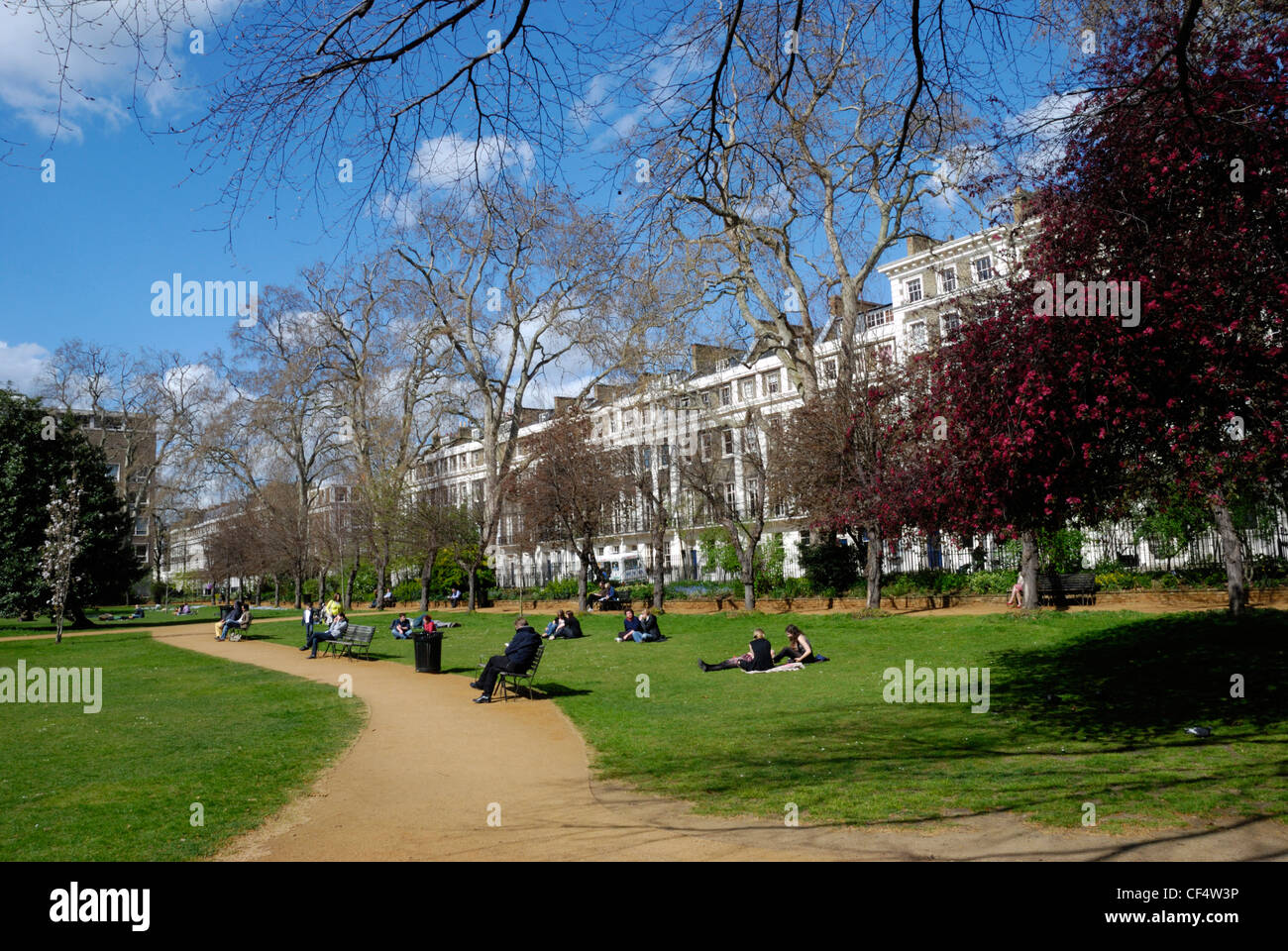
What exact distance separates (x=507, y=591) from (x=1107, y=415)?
42804mm

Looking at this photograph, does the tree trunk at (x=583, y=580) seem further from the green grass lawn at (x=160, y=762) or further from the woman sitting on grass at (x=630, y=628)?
the green grass lawn at (x=160, y=762)

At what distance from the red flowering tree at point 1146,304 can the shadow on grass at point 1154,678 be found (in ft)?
8.85

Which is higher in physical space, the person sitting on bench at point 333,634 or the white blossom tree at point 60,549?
the white blossom tree at point 60,549

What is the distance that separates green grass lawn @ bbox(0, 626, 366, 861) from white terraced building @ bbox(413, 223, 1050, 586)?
56.0ft

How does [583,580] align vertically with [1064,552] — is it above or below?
below

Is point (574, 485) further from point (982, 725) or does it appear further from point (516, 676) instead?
point (982, 725)

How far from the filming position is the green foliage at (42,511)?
118 ft

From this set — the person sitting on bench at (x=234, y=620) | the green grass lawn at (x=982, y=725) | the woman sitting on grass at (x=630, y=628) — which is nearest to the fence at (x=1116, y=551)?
the green grass lawn at (x=982, y=725)

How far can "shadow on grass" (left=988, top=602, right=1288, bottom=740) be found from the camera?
9.83 meters

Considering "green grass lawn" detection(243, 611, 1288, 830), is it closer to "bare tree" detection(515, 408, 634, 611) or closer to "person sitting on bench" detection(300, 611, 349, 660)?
"person sitting on bench" detection(300, 611, 349, 660)

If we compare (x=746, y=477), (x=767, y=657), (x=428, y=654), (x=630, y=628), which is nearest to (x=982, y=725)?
(x=767, y=657)

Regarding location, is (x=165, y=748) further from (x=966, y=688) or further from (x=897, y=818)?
(x=966, y=688)

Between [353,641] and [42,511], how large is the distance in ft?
78.3

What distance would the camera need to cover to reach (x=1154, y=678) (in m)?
12.3
